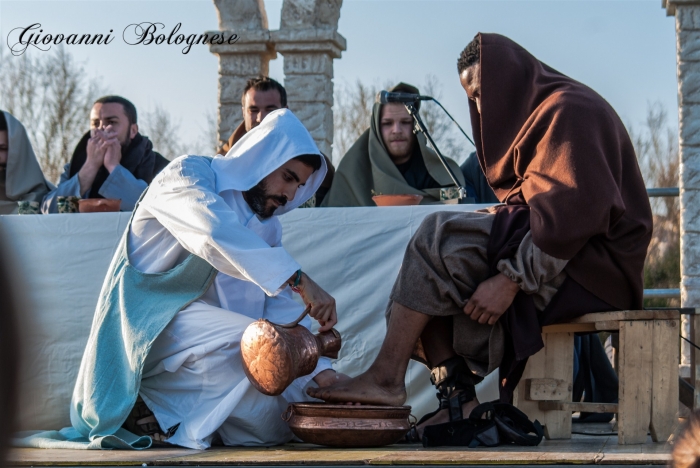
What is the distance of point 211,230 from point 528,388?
1420mm

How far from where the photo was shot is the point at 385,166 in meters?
5.77

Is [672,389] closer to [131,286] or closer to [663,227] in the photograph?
[131,286]

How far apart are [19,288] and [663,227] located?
19798 mm

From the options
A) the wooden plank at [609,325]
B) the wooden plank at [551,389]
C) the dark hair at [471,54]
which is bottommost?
the wooden plank at [551,389]

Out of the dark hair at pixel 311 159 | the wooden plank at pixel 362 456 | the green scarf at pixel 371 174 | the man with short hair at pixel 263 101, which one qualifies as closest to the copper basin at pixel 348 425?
the wooden plank at pixel 362 456

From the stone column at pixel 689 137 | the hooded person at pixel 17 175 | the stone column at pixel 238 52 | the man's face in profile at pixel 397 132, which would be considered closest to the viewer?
the hooded person at pixel 17 175

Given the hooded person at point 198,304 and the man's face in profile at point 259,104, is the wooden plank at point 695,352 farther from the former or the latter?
the man's face in profile at point 259,104

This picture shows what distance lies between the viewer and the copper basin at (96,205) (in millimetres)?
4812

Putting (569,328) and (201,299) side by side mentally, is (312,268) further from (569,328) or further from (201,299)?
(569,328)

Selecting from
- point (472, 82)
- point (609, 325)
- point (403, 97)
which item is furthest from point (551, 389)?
point (403, 97)

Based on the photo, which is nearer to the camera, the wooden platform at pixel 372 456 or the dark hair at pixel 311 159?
the wooden platform at pixel 372 456

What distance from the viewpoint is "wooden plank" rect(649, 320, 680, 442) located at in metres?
3.27

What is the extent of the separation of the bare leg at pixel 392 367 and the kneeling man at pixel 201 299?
0.85ft

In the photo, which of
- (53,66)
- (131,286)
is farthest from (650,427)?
(53,66)
